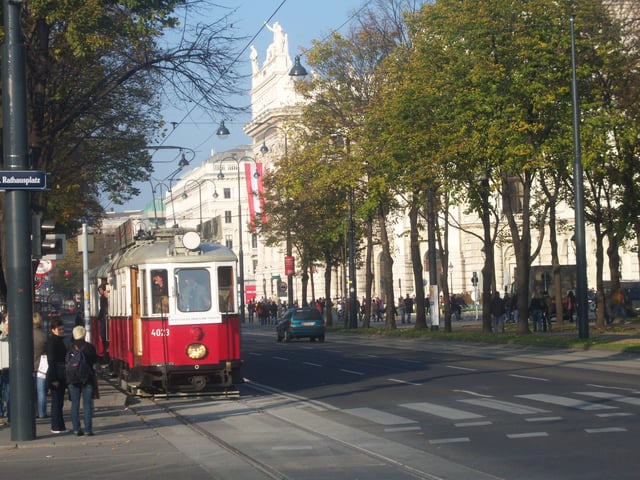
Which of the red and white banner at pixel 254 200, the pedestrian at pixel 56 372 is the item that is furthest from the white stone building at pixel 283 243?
the pedestrian at pixel 56 372

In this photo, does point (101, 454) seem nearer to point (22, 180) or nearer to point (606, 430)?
point (22, 180)

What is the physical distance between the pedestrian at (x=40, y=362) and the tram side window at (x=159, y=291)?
315 cm

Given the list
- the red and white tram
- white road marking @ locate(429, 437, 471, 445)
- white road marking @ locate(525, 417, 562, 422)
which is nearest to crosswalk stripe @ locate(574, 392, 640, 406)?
white road marking @ locate(525, 417, 562, 422)

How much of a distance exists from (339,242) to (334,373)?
4229 cm

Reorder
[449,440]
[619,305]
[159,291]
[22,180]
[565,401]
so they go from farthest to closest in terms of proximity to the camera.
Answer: [619,305], [159,291], [565,401], [22,180], [449,440]

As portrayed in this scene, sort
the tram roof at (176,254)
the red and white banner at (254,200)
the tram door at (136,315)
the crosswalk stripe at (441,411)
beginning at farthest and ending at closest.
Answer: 1. the red and white banner at (254,200)
2. the tram door at (136,315)
3. the tram roof at (176,254)
4. the crosswalk stripe at (441,411)

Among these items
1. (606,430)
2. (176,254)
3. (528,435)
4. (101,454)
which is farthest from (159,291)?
(606,430)

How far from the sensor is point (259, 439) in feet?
50.6

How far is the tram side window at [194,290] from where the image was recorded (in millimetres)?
21656

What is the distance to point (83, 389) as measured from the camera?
16.2m

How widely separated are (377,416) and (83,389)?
14.6ft

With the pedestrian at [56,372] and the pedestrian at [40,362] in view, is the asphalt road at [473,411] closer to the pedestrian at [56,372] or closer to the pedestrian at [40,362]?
the pedestrian at [56,372]

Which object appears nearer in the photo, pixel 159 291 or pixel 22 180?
pixel 22 180

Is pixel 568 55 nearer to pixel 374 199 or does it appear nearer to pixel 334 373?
pixel 374 199
